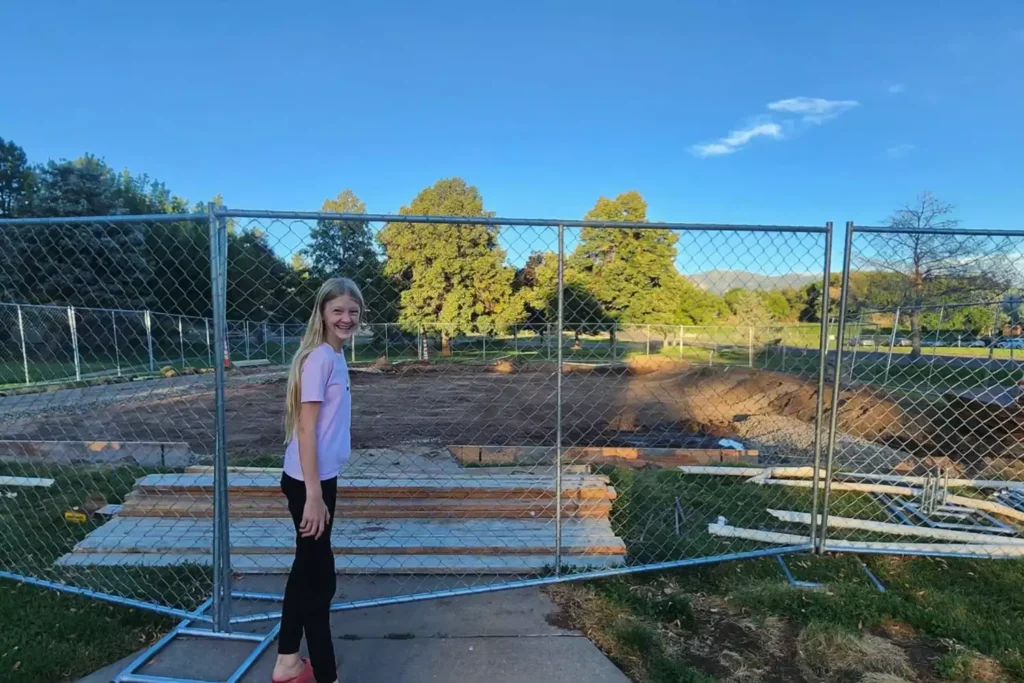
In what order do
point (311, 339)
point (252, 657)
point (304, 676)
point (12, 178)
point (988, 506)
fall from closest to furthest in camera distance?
point (311, 339)
point (304, 676)
point (252, 657)
point (988, 506)
point (12, 178)

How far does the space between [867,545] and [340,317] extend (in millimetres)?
3513

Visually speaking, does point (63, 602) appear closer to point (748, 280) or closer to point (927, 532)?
point (748, 280)

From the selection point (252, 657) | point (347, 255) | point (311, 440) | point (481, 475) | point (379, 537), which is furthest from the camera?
point (481, 475)

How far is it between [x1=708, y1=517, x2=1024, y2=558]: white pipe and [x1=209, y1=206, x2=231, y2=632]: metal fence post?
3312mm

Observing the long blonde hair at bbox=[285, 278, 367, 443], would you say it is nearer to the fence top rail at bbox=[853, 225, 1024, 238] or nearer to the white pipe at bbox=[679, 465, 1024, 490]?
the fence top rail at bbox=[853, 225, 1024, 238]

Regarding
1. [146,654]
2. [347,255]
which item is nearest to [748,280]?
[347,255]

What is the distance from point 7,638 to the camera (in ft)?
8.94

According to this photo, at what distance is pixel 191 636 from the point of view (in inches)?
106

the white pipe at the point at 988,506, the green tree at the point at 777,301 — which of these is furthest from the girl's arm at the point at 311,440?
the white pipe at the point at 988,506

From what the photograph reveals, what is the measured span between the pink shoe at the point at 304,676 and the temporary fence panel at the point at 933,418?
2868 mm

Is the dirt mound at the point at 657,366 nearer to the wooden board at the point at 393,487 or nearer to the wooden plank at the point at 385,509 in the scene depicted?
the wooden board at the point at 393,487

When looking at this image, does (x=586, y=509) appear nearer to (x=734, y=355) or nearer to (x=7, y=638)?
(x=7, y=638)

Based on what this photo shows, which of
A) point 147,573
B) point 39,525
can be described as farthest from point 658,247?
point 39,525

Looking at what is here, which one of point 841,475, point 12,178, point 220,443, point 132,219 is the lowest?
point 841,475
